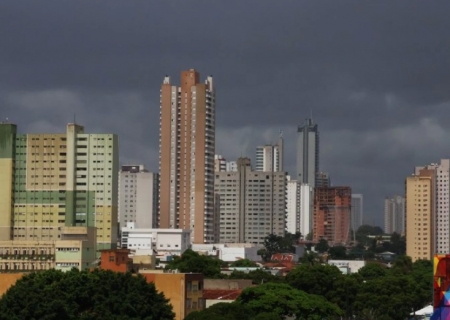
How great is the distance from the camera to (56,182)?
97.4 meters

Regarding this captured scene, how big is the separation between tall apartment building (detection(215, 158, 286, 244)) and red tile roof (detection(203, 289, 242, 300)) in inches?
4338

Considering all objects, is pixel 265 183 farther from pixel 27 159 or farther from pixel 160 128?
pixel 27 159

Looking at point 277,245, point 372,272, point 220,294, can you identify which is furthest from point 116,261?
point 277,245

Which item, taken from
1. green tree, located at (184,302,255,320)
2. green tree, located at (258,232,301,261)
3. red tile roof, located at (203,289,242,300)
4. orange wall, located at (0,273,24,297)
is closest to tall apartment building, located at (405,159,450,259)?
green tree, located at (258,232,301,261)

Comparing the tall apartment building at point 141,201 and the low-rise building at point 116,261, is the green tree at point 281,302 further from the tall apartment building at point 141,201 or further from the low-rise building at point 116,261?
the tall apartment building at point 141,201

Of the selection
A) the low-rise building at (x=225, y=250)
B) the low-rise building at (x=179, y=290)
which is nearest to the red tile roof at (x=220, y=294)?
the low-rise building at (x=179, y=290)

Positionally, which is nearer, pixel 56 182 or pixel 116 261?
pixel 116 261

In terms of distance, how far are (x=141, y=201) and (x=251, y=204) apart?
66.3ft

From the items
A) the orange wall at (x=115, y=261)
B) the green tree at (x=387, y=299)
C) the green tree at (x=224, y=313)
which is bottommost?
the green tree at (x=387, y=299)

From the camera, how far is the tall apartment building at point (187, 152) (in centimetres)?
13912

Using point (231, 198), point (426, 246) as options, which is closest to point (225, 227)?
point (231, 198)

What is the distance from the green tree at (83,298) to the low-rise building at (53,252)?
28.1m

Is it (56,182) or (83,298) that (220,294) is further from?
(56,182)

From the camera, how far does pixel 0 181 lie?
315ft
